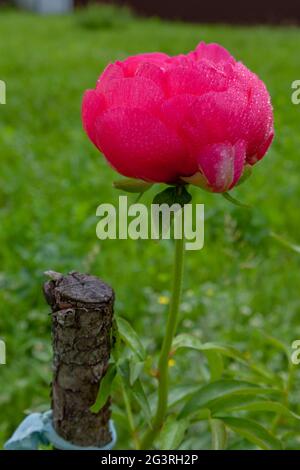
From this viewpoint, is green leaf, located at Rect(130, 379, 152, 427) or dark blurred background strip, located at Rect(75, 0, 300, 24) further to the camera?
dark blurred background strip, located at Rect(75, 0, 300, 24)

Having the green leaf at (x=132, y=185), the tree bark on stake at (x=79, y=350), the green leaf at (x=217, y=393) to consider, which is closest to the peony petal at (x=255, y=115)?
the green leaf at (x=132, y=185)

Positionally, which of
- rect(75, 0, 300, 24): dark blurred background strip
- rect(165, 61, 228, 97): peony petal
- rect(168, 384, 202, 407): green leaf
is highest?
rect(75, 0, 300, 24): dark blurred background strip

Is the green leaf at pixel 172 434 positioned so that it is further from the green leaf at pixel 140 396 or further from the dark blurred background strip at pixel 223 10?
the dark blurred background strip at pixel 223 10

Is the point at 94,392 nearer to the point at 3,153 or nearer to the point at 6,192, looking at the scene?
the point at 6,192

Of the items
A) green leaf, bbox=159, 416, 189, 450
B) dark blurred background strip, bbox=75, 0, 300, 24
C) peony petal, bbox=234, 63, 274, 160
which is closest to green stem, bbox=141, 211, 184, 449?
green leaf, bbox=159, 416, 189, 450

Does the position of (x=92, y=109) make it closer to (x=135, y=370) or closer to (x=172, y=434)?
(x=135, y=370)

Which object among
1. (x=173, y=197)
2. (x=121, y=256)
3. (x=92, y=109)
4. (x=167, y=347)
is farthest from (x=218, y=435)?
(x=121, y=256)

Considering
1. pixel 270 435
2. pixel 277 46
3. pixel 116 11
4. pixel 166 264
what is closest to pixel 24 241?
pixel 166 264

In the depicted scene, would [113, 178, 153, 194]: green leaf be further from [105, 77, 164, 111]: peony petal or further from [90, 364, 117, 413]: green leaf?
[90, 364, 117, 413]: green leaf
